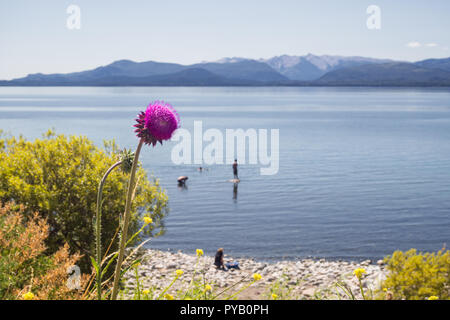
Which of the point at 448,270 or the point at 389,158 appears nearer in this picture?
the point at 448,270

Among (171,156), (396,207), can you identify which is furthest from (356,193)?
(171,156)

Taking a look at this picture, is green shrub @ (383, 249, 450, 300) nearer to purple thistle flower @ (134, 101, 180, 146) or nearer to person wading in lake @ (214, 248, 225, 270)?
purple thistle flower @ (134, 101, 180, 146)

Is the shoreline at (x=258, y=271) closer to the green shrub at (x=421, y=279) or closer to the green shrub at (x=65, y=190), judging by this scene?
the green shrub at (x=65, y=190)

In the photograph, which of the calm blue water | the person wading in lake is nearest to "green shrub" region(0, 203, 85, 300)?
the person wading in lake

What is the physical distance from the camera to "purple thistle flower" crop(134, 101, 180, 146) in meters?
3.71

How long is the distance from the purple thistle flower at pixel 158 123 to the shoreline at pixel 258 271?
15312 mm

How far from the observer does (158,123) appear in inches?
146

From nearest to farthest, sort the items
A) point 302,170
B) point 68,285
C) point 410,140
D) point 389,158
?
point 68,285, point 302,170, point 389,158, point 410,140

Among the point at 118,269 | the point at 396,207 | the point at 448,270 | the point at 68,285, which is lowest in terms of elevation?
the point at 396,207

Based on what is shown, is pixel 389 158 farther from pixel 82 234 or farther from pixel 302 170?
pixel 82 234

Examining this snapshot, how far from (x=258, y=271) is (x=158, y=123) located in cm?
2111

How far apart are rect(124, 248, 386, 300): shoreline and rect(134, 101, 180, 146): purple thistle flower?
15312 millimetres
